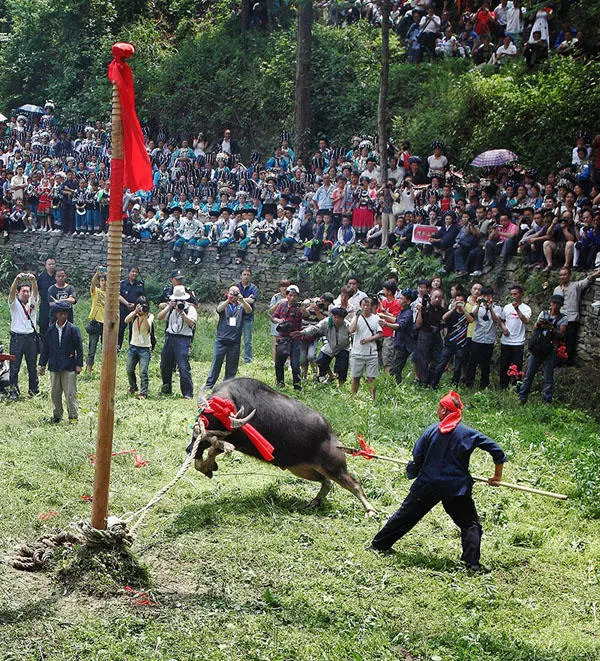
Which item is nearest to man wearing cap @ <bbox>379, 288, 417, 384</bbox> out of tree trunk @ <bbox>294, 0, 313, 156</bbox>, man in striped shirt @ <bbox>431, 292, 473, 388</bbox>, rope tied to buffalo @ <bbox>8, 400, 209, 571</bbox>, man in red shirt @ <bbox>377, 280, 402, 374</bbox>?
man in red shirt @ <bbox>377, 280, 402, 374</bbox>

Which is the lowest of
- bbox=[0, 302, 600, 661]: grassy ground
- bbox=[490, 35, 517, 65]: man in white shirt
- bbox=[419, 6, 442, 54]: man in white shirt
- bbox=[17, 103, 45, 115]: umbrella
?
bbox=[0, 302, 600, 661]: grassy ground

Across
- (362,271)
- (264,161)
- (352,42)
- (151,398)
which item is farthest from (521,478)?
(352,42)

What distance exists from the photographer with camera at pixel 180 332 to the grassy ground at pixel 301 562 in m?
2.17

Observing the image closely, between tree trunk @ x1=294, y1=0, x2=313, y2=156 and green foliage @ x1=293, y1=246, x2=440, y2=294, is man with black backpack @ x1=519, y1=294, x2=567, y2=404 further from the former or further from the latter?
tree trunk @ x1=294, y1=0, x2=313, y2=156

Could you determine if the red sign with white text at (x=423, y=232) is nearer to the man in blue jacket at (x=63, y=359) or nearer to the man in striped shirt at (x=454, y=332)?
the man in striped shirt at (x=454, y=332)

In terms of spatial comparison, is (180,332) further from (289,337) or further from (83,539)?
(83,539)

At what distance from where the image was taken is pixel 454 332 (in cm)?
1552

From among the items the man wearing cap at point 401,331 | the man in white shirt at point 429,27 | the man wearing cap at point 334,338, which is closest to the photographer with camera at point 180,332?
the man wearing cap at point 334,338

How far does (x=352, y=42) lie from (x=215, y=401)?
906 inches

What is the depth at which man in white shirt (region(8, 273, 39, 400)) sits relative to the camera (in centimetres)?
1476

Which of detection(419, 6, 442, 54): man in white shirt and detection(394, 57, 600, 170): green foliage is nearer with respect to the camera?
detection(394, 57, 600, 170): green foliage

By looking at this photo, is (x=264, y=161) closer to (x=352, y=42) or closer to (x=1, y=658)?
(x=352, y=42)

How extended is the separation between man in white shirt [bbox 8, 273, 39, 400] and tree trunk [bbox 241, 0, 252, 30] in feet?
66.4

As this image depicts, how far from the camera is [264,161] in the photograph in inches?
1136
